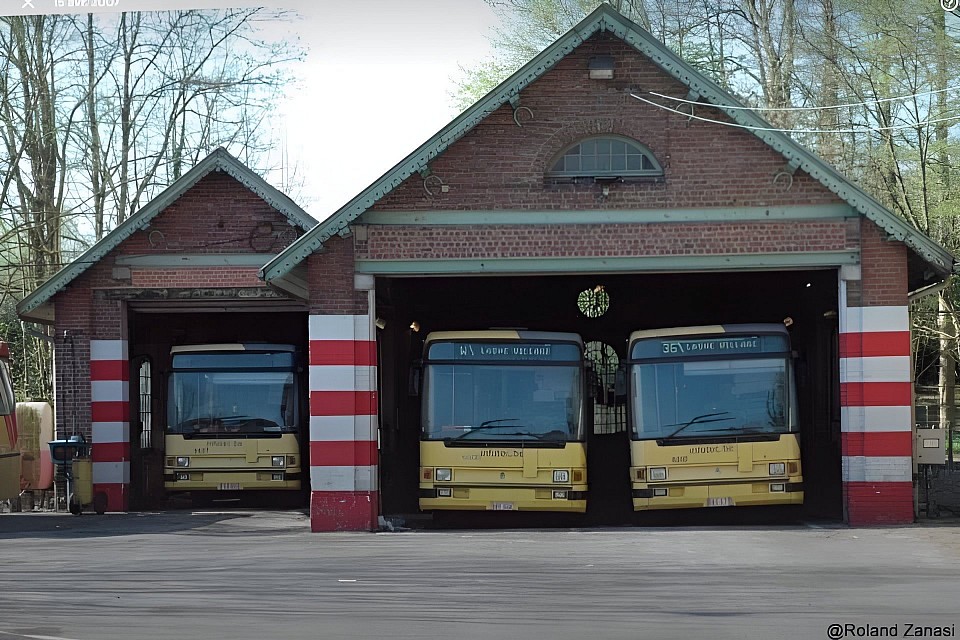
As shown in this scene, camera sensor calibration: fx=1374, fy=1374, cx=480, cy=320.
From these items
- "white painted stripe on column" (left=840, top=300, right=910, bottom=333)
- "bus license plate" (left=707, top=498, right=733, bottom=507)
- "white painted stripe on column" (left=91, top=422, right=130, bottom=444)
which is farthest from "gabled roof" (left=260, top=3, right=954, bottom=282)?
"white painted stripe on column" (left=91, top=422, right=130, bottom=444)

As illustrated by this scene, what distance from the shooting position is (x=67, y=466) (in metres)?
22.4

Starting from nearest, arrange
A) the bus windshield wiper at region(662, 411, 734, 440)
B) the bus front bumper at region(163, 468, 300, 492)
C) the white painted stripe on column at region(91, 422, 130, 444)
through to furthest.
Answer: the bus windshield wiper at region(662, 411, 734, 440), the white painted stripe on column at region(91, 422, 130, 444), the bus front bumper at region(163, 468, 300, 492)

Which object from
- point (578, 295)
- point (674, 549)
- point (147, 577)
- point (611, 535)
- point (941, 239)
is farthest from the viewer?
point (941, 239)

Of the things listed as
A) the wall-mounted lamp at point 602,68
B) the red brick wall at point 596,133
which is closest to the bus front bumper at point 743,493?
the red brick wall at point 596,133

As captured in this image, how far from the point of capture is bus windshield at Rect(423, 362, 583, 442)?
60.4ft

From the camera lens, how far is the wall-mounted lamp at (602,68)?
1773 cm

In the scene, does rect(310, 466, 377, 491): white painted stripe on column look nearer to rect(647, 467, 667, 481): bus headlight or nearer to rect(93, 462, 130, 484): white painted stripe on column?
rect(647, 467, 667, 481): bus headlight

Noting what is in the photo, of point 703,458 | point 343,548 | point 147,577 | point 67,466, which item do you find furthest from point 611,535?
point 67,466

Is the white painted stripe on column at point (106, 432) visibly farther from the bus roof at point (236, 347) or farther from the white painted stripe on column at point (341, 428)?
the white painted stripe on column at point (341, 428)

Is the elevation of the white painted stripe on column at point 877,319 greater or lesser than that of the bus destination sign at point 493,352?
greater

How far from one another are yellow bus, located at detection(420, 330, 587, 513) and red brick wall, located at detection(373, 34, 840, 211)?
211 cm

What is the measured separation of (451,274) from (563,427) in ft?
8.47

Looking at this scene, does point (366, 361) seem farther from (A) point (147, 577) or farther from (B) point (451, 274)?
(A) point (147, 577)

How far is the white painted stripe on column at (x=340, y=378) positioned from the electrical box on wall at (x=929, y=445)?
7.21 m
